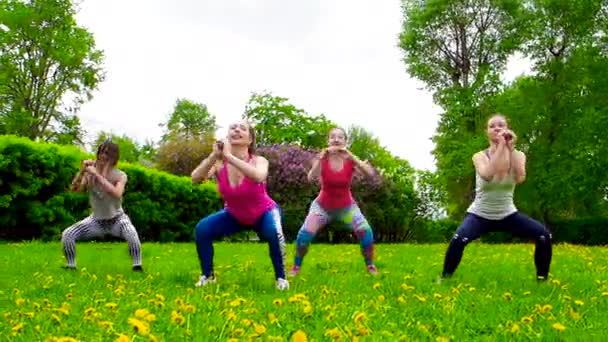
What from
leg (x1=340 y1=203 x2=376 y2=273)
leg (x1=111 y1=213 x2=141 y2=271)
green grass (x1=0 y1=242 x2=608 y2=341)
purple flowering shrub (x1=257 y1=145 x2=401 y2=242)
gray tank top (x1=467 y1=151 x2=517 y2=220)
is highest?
purple flowering shrub (x1=257 y1=145 x2=401 y2=242)

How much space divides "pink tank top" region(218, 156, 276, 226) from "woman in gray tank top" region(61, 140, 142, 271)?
81.2 inches

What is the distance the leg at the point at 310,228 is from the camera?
27.9ft

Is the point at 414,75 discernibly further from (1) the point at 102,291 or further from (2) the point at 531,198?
(1) the point at 102,291

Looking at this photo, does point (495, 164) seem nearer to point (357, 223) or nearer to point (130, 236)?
point (357, 223)

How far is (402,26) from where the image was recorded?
42000 mm

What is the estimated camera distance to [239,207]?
694 centimetres

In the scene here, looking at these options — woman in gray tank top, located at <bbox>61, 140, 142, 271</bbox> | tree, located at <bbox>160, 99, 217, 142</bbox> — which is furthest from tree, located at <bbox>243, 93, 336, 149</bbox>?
woman in gray tank top, located at <bbox>61, 140, 142, 271</bbox>

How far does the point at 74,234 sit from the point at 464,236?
5034 mm

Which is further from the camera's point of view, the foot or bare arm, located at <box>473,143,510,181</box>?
the foot

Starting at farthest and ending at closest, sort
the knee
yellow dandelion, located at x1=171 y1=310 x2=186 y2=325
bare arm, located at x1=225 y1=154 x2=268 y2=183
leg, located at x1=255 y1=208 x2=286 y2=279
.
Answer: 1. the knee
2. leg, located at x1=255 y1=208 x2=286 y2=279
3. bare arm, located at x1=225 y1=154 x2=268 y2=183
4. yellow dandelion, located at x1=171 y1=310 x2=186 y2=325

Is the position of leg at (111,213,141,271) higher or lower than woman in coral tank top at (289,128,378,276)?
lower

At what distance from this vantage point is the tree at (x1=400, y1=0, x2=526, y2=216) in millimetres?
37625

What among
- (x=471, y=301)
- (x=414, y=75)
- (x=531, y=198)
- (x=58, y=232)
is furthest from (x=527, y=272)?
(x=414, y=75)

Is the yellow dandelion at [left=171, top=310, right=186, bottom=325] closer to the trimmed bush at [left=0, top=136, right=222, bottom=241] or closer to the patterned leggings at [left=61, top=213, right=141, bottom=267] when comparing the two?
the patterned leggings at [left=61, top=213, right=141, bottom=267]
